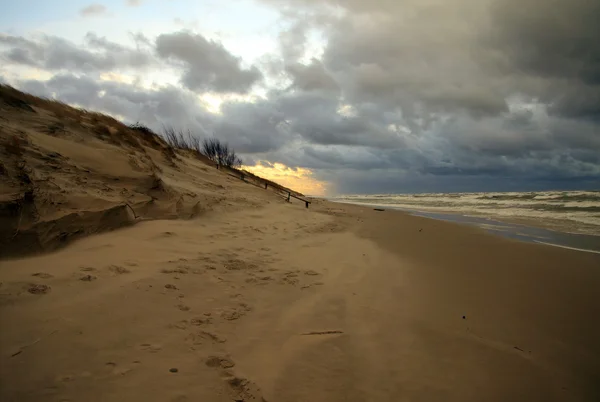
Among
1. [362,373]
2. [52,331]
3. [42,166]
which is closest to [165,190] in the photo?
[42,166]

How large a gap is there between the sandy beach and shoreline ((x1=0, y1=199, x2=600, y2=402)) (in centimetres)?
1

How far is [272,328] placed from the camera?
9.26 ft

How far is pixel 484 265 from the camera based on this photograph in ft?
18.2

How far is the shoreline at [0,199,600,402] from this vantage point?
1.93 m

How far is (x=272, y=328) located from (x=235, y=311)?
16.4 inches

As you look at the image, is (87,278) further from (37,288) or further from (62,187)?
(62,187)

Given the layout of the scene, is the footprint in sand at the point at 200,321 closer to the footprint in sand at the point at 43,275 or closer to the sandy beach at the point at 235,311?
the sandy beach at the point at 235,311

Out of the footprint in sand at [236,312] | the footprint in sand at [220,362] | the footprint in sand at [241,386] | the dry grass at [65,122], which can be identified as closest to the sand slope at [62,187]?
the dry grass at [65,122]

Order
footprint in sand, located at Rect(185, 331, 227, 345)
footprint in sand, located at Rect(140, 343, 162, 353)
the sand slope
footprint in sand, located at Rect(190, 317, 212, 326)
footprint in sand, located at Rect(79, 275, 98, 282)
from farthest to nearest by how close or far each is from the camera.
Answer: the sand slope, footprint in sand, located at Rect(79, 275, 98, 282), footprint in sand, located at Rect(190, 317, 212, 326), footprint in sand, located at Rect(185, 331, 227, 345), footprint in sand, located at Rect(140, 343, 162, 353)

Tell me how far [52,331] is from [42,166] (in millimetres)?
3485

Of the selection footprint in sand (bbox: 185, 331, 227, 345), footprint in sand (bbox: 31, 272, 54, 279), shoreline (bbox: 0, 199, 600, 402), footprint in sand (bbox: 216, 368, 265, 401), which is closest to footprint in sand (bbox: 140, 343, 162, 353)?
shoreline (bbox: 0, 199, 600, 402)

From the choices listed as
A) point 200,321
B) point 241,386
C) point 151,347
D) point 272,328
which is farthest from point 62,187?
point 241,386

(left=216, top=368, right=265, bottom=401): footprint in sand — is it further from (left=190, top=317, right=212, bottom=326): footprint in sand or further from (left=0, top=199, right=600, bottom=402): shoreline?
(left=190, top=317, right=212, bottom=326): footprint in sand

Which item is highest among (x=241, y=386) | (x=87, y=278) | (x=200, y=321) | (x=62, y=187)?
(x=62, y=187)
